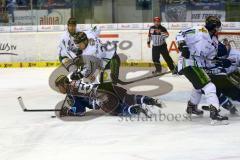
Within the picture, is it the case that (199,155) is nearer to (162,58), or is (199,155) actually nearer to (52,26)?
(162,58)

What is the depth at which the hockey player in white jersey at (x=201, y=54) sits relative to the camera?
7434mm

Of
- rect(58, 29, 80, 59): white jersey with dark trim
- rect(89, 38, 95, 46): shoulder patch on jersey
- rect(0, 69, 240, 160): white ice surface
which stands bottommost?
rect(0, 69, 240, 160): white ice surface

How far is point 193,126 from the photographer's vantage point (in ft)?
24.5

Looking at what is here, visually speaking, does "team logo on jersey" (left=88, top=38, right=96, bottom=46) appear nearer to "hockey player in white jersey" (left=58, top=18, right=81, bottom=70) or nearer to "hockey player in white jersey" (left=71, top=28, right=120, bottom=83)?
"hockey player in white jersey" (left=71, top=28, right=120, bottom=83)

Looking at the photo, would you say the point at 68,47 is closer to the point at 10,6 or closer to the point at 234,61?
the point at 234,61

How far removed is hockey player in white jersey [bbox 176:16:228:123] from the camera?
24.4 ft

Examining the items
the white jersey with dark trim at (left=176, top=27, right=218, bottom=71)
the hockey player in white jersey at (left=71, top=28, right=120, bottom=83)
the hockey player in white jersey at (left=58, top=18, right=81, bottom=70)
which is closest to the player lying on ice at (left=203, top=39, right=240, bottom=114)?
the white jersey with dark trim at (left=176, top=27, right=218, bottom=71)

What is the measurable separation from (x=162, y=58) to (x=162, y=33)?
53.5 inches

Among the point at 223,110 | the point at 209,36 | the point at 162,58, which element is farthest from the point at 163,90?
the point at 162,58

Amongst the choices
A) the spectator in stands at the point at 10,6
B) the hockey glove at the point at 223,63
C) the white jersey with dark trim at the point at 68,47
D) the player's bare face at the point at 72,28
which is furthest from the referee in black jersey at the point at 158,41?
the hockey glove at the point at 223,63

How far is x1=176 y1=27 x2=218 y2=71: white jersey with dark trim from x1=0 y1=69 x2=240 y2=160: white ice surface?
76cm

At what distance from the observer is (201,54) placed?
7.67 m

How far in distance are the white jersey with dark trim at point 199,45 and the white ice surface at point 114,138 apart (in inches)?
29.8

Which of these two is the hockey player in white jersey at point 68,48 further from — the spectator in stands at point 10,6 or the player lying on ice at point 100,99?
the spectator in stands at point 10,6
